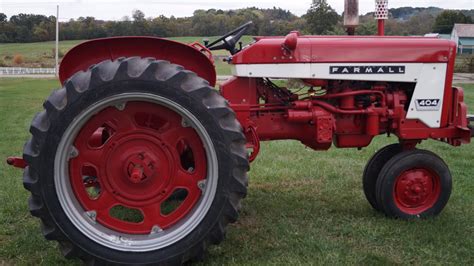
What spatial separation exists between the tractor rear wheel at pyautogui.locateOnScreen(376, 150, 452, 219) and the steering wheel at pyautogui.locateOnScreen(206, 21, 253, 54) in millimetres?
1532

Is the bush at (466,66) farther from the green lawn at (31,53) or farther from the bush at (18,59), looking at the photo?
the bush at (18,59)

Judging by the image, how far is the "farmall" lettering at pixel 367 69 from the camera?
13.2ft

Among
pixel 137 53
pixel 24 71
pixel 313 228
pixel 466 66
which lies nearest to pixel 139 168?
pixel 137 53

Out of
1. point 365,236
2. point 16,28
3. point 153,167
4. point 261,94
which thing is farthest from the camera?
point 16,28

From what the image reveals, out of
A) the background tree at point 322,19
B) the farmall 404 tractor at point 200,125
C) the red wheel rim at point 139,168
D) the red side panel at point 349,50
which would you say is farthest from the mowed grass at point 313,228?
the background tree at point 322,19

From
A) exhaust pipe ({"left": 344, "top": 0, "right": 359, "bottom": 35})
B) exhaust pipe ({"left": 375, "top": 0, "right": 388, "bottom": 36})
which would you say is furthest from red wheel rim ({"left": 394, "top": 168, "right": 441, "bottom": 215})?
exhaust pipe ({"left": 344, "top": 0, "right": 359, "bottom": 35})

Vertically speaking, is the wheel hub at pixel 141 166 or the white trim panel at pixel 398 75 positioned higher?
the white trim panel at pixel 398 75

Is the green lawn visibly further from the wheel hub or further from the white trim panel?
the wheel hub

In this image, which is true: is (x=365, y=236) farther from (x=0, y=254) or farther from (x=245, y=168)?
(x=0, y=254)

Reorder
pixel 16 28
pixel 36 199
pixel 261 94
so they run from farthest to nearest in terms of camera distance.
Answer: pixel 16 28, pixel 261 94, pixel 36 199

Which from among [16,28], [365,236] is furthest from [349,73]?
[16,28]

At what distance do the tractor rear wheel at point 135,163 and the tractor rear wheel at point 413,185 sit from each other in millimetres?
1500

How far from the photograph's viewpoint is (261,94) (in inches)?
166

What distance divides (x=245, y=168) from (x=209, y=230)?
0.43 meters
